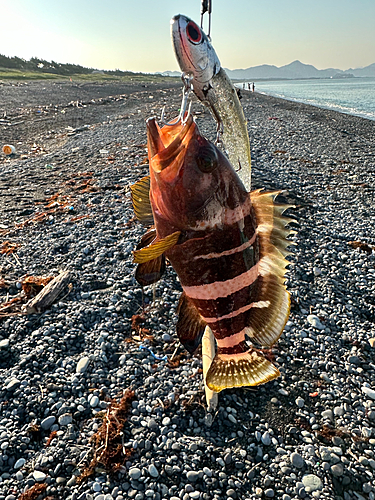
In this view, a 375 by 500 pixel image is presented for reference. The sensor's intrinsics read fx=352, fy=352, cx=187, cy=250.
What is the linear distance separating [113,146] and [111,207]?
720 cm

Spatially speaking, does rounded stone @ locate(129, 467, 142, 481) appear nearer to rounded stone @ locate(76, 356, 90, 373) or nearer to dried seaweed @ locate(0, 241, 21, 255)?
rounded stone @ locate(76, 356, 90, 373)

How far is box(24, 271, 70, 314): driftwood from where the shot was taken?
531 cm

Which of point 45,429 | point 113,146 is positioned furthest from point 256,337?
point 113,146

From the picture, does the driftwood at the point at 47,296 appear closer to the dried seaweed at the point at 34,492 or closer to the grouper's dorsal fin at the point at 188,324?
the dried seaweed at the point at 34,492

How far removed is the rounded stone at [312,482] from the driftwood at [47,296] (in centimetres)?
409

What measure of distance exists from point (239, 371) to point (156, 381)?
1987mm

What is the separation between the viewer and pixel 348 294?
20.6ft

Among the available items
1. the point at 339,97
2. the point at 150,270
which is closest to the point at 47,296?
the point at 150,270

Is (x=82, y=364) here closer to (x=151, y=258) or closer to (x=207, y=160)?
(x=151, y=258)

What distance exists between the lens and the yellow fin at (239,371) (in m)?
2.56

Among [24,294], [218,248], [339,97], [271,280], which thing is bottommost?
[24,294]

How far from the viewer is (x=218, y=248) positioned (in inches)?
87.8

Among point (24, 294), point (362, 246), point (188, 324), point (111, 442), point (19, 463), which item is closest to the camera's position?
point (188, 324)

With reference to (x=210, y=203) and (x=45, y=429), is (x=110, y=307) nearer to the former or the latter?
(x=45, y=429)
